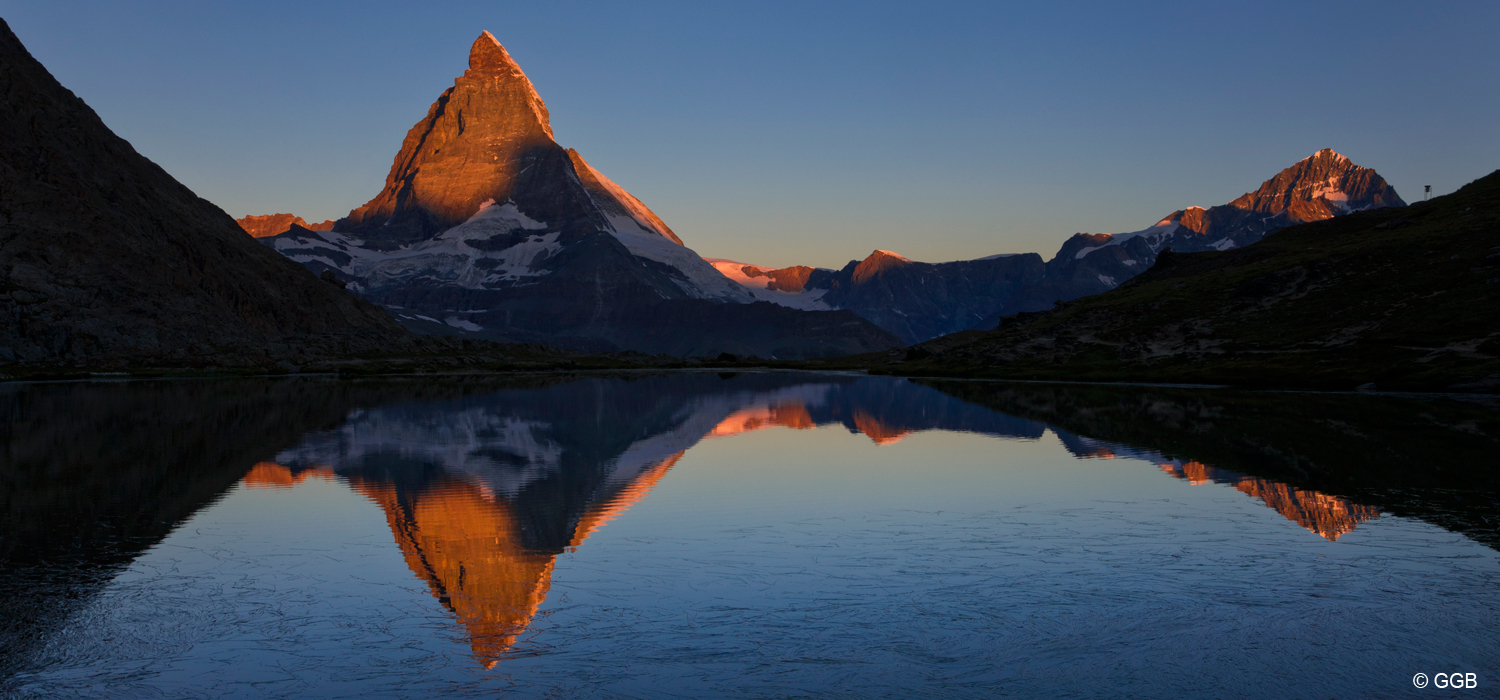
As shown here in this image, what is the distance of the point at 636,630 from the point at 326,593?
25.6 ft

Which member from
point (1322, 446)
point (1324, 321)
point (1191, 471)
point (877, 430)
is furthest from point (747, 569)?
point (1324, 321)

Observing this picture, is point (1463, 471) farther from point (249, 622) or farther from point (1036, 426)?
point (249, 622)

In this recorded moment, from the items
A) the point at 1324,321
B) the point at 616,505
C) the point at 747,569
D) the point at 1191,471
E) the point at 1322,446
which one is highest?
the point at 1324,321

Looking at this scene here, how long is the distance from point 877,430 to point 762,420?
12.2 m

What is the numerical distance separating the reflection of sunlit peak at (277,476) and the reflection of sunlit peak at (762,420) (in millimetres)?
26356

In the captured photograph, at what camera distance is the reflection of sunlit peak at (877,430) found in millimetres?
58803

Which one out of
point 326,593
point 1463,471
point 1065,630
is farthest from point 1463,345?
point 326,593

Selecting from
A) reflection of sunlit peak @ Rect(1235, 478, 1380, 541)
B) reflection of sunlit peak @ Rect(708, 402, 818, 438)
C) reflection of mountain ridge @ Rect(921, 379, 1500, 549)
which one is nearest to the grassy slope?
reflection of mountain ridge @ Rect(921, 379, 1500, 549)

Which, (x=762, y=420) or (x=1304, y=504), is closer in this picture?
(x=1304, y=504)

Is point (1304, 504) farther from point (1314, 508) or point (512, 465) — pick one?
point (512, 465)

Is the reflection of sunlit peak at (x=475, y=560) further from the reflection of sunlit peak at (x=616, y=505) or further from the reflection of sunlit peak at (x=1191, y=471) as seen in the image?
the reflection of sunlit peak at (x=1191, y=471)

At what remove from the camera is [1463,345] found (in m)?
104

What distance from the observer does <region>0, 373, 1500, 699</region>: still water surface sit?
16.6 meters

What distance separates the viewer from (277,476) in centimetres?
3953
